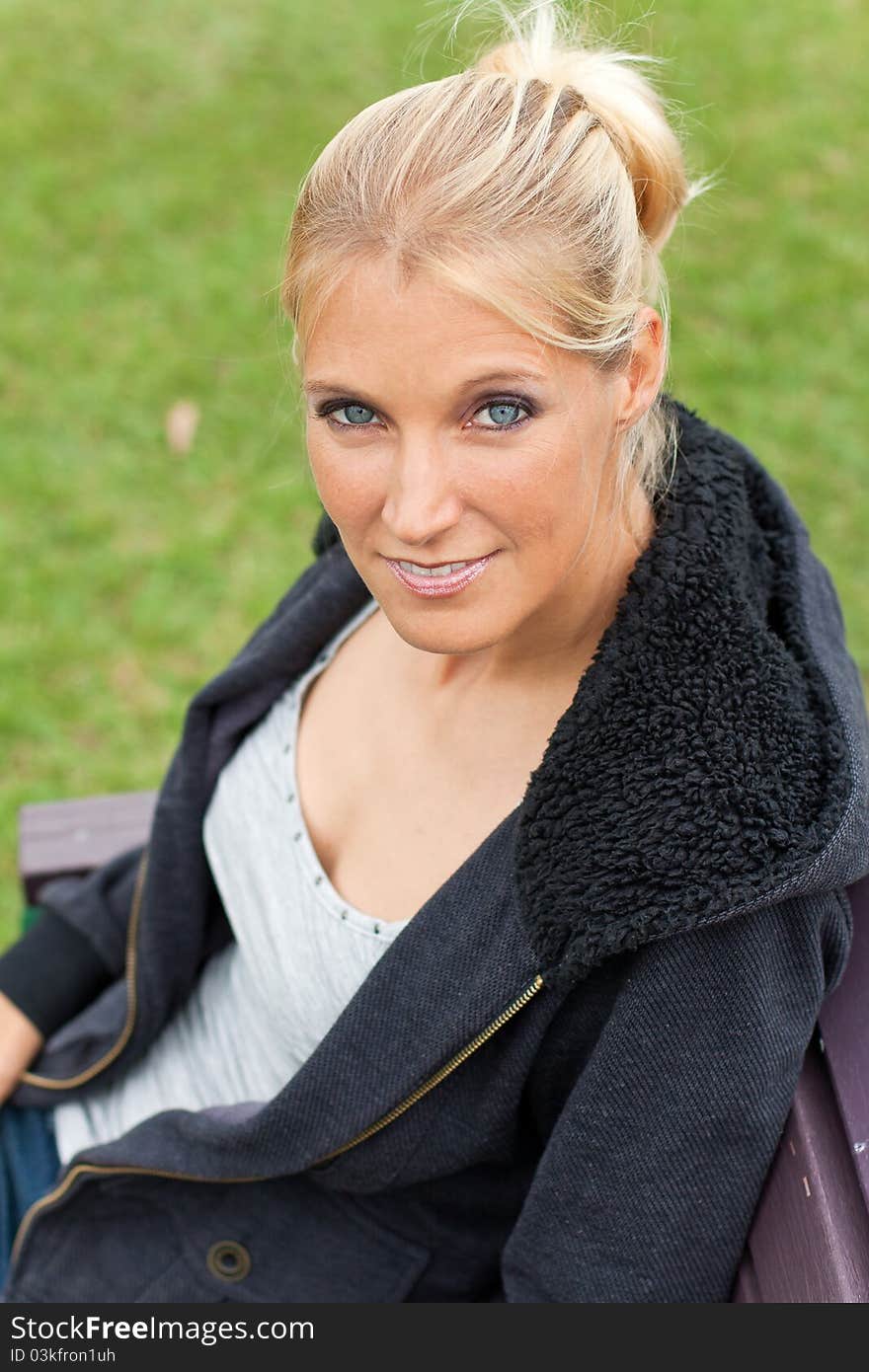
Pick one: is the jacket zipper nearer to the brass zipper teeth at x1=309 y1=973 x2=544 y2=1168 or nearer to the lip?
the brass zipper teeth at x1=309 y1=973 x2=544 y2=1168

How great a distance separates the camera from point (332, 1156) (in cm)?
169

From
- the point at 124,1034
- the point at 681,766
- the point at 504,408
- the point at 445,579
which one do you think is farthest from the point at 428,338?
the point at 124,1034

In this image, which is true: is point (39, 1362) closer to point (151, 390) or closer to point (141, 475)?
point (141, 475)

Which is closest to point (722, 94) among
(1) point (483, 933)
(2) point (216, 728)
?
(2) point (216, 728)

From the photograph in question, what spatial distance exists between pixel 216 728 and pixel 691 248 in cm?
281

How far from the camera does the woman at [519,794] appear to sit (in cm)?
132

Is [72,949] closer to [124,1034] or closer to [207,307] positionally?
[124,1034]

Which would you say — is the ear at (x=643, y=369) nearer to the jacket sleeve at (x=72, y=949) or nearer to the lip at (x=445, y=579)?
the lip at (x=445, y=579)


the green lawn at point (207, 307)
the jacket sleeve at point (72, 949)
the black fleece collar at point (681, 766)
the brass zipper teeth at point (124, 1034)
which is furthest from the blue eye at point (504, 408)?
the green lawn at point (207, 307)

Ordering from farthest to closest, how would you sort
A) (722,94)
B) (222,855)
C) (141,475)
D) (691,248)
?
(722,94), (691,248), (141,475), (222,855)

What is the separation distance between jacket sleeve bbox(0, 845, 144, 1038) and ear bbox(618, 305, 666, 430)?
1.15 metres

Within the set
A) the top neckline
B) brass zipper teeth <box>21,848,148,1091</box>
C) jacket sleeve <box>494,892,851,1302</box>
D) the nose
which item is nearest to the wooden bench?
jacket sleeve <box>494,892,851,1302</box>

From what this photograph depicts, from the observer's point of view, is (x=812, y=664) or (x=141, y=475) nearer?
(x=812, y=664)

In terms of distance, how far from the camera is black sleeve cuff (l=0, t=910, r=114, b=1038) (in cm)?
214
